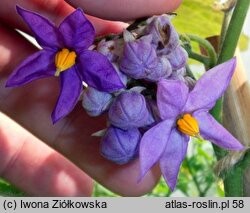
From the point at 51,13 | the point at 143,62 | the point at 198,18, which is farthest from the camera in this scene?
the point at 198,18

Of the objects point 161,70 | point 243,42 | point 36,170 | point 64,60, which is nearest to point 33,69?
point 64,60

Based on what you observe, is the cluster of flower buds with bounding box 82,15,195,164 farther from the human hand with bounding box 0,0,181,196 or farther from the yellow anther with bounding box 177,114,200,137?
the human hand with bounding box 0,0,181,196

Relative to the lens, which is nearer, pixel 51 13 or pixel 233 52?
pixel 233 52

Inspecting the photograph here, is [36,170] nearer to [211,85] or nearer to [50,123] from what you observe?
[50,123]

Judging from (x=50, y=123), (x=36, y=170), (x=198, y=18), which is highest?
(x=198, y=18)

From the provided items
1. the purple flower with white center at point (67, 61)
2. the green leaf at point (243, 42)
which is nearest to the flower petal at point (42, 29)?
the purple flower with white center at point (67, 61)

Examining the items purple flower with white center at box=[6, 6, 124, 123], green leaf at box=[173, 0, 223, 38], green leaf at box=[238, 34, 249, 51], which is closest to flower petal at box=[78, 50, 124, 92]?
purple flower with white center at box=[6, 6, 124, 123]

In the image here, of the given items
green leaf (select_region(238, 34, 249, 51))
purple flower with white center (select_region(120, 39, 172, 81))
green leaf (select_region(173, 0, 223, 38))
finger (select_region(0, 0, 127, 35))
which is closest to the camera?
purple flower with white center (select_region(120, 39, 172, 81))
